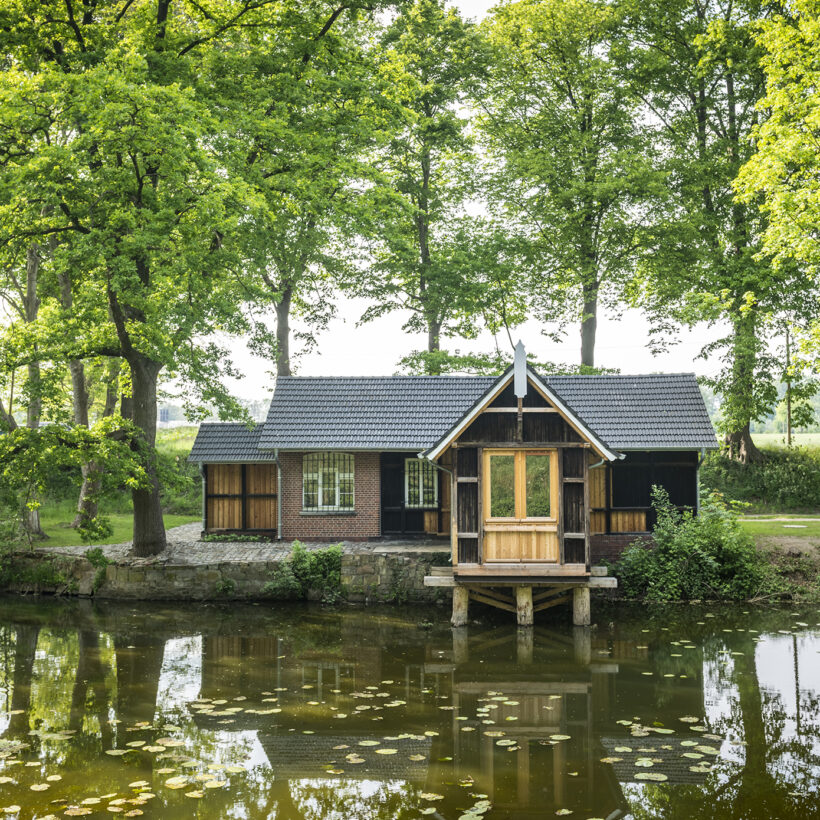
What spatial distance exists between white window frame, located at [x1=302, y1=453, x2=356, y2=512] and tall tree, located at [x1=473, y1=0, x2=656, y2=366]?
11.0 meters

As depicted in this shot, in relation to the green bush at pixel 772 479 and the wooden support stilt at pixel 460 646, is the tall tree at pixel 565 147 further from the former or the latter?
the wooden support stilt at pixel 460 646

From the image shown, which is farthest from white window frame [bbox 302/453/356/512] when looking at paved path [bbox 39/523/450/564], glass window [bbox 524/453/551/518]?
glass window [bbox 524/453/551/518]

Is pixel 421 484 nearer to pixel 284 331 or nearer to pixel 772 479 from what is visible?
pixel 284 331

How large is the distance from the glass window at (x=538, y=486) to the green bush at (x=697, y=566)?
289 centimetres

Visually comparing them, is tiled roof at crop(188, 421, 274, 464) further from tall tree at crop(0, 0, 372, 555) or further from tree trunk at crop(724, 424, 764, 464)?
tree trunk at crop(724, 424, 764, 464)

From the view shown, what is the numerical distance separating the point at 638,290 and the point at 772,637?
1689 cm

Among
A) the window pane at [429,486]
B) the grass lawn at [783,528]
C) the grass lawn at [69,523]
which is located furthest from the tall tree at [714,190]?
the grass lawn at [69,523]

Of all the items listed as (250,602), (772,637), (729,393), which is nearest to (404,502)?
(250,602)

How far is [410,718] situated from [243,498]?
12025 mm

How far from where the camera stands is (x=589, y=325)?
27.4m

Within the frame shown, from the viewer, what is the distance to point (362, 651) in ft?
41.7

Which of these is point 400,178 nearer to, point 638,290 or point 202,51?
point 638,290

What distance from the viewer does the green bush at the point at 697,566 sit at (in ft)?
52.4

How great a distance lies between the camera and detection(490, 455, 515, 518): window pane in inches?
582
